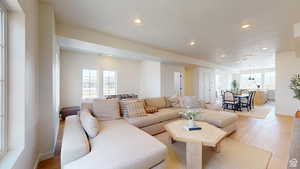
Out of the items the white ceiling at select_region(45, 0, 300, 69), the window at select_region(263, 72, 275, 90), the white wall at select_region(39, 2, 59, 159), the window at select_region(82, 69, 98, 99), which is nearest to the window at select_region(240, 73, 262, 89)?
the window at select_region(263, 72, 275, 90)

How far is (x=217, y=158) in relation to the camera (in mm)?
2303

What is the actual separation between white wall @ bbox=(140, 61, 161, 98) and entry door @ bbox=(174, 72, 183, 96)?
1239mm

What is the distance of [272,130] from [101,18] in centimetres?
551

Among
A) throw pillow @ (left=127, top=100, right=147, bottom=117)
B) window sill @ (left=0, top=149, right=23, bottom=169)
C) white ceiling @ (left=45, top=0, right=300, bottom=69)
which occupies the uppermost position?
white ceiling @ (left=45, top=0, right=300, bottom=69)

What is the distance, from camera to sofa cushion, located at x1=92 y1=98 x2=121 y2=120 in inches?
119

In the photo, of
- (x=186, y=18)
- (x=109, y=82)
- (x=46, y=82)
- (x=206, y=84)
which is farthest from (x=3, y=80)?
(x=206, y=84)

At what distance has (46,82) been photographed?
2422 mm

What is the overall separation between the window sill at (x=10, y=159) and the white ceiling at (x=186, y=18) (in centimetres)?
246

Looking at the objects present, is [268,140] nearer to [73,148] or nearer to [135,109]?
[135,109]

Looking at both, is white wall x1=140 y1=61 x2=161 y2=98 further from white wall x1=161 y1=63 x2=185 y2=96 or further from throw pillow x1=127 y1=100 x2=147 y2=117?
throw pillow x1=127 y1=100 x2=147 y2=117

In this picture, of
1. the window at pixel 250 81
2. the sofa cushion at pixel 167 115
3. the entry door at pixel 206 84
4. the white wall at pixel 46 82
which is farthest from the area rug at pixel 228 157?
the window at pixel 250 81

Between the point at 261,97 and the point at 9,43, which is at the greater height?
the point at 9,43

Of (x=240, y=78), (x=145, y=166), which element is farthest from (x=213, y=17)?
(x=240, y=78)

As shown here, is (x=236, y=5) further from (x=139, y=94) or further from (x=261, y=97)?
(x=261, y=97)
